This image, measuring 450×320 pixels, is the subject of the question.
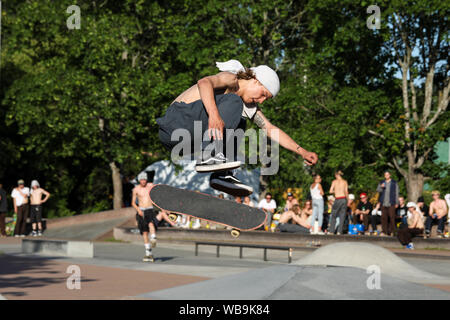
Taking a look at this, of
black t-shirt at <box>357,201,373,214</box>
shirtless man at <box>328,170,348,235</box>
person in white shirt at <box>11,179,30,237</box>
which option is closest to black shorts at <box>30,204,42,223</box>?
person in white shirt at <box>11,179,30,237</box>

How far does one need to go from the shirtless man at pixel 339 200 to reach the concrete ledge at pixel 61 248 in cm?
690

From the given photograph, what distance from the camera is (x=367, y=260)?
11586mm

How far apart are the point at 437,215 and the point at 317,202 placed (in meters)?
3.81

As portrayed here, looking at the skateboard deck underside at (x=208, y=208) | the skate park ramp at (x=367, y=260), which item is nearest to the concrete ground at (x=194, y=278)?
the skate park ramp at (x=367, y=260)

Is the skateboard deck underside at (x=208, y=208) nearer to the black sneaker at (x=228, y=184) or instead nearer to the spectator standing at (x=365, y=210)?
the black sneaker at (x=228, y=184)

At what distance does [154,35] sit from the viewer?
92.7ft

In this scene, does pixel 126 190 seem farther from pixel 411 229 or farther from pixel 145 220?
pixel 411 229

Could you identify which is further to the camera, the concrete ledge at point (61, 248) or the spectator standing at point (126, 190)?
the spectator standing at point (126, 190)

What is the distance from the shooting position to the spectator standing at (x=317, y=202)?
59.0 feet

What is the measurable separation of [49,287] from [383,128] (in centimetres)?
1581

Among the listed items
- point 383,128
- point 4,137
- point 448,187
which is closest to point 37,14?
point 4,137

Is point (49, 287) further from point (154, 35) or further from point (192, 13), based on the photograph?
point (154, 35)

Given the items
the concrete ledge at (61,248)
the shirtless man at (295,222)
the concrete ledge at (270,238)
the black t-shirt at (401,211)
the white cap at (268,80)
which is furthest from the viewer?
the shirtless man at (295,222)

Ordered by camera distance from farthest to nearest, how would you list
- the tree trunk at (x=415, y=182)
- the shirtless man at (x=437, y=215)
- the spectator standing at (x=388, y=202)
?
the tree trunk at (x=415, y=182) → the shirtless man at (x=437, y=215) → the spectator standing at (x=388, y=202)
